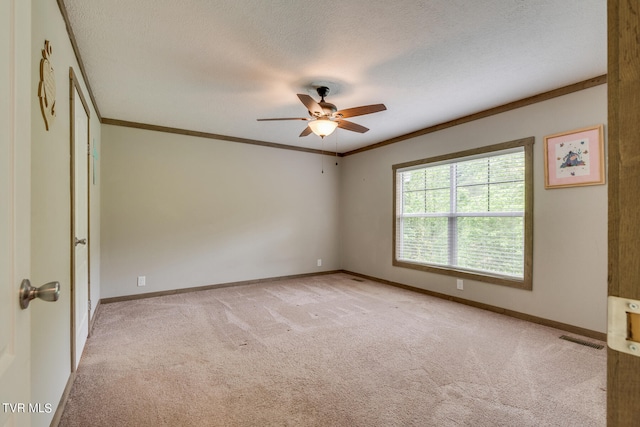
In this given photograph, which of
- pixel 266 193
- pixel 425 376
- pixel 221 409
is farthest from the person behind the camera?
pixel 266 193

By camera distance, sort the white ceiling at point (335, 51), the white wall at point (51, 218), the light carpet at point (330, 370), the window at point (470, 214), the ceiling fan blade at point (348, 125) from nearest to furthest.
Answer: the white wall at point (51, 218) < the light carpet at point (330, 370) < the white ceiling at point (335, 51) < the ceiling fan blade at point (348, 125) < the window at point (470, 214)

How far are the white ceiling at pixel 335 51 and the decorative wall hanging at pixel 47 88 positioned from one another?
0.63m

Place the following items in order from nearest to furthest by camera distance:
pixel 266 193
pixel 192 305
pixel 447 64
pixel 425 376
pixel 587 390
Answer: pixel 587 390, pixel 425 376, pixel 447 64, pixel 192 305, pixel 266 193

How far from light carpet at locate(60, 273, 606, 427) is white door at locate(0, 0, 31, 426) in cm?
134

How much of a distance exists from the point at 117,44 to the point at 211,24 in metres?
0.85

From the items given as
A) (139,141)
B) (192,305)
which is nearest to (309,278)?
(192,305)

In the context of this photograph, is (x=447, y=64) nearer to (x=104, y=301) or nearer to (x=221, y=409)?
(x=221, y=409)

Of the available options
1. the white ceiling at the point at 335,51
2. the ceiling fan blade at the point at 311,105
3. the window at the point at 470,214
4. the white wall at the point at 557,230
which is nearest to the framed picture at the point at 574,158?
the white wall at the point at 557,230

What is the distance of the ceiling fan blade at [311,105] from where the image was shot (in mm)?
2745

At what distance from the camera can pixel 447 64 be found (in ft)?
8.79

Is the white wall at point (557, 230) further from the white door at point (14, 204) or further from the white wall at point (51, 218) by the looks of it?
the white wall at point (51, 218)

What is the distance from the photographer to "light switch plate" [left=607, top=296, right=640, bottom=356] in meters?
0.52

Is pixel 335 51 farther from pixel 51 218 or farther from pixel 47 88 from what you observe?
pixel 51 218

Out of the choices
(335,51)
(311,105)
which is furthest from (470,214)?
(335,51)
